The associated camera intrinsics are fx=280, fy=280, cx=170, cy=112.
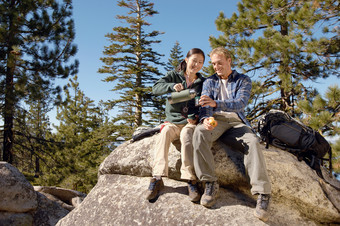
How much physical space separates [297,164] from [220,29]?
8523 mm

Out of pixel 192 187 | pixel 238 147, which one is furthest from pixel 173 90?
pixel 192 187

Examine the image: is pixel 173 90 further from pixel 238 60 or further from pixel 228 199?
pixel 238 60

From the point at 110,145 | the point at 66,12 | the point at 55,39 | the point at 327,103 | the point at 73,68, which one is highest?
the point at 66,12

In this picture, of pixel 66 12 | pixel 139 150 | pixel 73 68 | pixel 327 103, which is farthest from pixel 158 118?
pixel 139 150

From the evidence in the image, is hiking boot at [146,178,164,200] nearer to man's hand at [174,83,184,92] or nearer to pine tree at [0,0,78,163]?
man's hand at [174,83,184,92]

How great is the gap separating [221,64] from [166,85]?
0.75 metres

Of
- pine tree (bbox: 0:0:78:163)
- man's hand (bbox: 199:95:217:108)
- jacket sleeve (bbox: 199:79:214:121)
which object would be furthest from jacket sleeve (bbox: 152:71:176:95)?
pine tree (bbox: 0:0:78:163)

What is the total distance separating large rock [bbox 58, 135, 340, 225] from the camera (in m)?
3.19

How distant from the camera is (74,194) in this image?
28.8 feet

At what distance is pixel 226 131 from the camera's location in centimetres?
355

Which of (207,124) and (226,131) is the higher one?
(207,124)

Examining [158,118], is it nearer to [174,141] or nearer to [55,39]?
[55,39]

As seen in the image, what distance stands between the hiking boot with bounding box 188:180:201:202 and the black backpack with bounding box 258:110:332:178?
1333 millimetres

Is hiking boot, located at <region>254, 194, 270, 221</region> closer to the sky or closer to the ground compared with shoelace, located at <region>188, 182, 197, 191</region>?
closer to the ground
